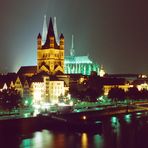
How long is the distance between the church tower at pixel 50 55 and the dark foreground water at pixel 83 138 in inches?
745

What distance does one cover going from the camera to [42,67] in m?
45.5

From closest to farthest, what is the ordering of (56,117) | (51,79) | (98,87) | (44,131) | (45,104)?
(44,131) → (56,117) → (45,104) → (51,79) → (98,87)

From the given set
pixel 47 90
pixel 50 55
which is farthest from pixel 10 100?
pixel 50 55

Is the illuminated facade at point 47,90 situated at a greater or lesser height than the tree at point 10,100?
greater

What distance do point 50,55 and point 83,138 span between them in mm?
22789

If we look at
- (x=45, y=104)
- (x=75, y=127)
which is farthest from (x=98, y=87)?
(x=75, y=127)

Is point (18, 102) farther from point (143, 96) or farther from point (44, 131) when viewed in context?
point (143, 96)

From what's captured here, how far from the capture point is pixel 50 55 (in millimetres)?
45719

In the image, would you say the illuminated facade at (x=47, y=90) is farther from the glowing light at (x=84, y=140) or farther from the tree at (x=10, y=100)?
the glowing light at (x=84, y=140)

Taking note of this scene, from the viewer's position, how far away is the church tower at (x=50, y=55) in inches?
1793

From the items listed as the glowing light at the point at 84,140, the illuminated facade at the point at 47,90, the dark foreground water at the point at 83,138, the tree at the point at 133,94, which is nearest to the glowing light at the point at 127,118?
the dark foreground water at the point at 83,138

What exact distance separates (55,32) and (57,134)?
23711 mm

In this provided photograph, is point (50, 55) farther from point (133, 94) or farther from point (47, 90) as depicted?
point (133, 94)

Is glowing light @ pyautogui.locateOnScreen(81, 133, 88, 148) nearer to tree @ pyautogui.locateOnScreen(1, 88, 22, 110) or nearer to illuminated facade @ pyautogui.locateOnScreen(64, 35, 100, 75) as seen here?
tree @ pyautogui.locateOnScreen(1, 88, 22, 110)
